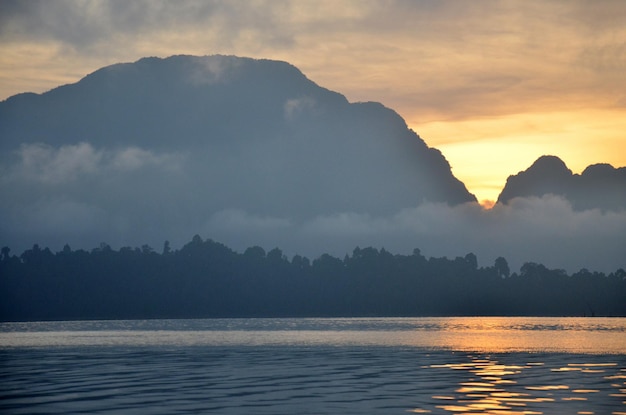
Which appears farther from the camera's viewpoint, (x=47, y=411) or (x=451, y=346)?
(x=451, y=346)

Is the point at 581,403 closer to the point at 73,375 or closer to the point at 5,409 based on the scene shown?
the point at 5,409

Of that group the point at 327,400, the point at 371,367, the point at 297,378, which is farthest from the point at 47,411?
the point at 371,367

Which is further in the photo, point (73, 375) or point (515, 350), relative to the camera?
point (515, 350)

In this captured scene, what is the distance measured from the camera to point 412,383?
83125 millimetres

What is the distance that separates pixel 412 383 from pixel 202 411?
25099mm

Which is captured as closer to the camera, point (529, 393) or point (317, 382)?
point (529, 393)

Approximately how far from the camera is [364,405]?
217 ft

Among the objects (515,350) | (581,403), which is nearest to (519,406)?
(581,403)

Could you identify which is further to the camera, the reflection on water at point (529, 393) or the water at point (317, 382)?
the water at point (317, 382)

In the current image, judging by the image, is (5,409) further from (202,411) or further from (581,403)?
(581,403)

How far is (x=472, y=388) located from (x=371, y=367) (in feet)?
85.8

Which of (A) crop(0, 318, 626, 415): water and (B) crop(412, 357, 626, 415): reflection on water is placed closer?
(B) crop(412, 357, 626, 415): reflection on water

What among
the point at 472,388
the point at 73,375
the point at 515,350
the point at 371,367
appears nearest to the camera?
the point at 472,388

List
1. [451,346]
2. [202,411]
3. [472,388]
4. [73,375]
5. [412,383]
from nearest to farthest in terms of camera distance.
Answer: [202,411], [472,388], [412,383], [73,375], [451,346]
